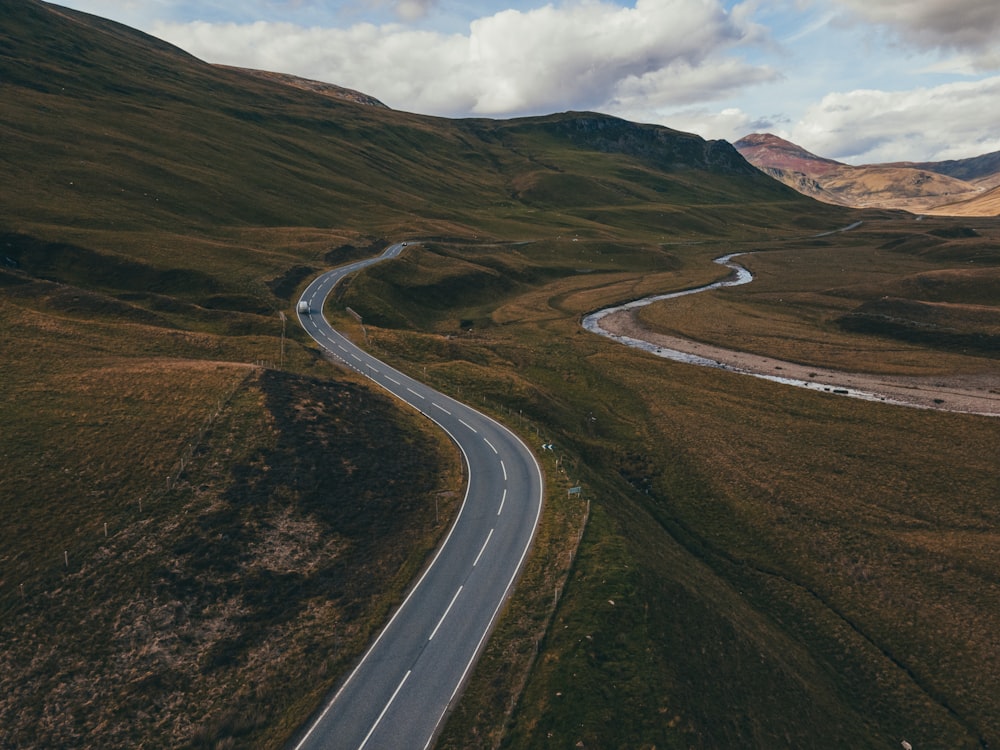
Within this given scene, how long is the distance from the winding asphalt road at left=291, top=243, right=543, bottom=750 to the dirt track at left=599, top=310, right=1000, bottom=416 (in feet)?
175

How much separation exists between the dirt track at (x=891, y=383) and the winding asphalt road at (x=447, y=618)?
53.4m

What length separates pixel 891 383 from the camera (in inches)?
3051

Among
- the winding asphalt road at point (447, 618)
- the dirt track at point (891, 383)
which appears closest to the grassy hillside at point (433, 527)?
the winding asphalt road at point (447, 618)

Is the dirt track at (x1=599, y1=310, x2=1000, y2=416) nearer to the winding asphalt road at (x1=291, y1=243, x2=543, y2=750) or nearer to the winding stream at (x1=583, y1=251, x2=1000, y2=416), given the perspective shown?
the winding stream at (x1=583, y1=251, x2=1000, y2=416)

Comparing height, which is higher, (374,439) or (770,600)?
(374,439)

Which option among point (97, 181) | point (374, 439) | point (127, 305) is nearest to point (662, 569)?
point (374, 439)

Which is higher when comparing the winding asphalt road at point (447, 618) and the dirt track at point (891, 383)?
the dirt track at point (891, 383)

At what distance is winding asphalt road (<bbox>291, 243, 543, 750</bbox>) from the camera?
78.1ft

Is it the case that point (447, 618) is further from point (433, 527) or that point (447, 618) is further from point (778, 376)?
point (778, 376)

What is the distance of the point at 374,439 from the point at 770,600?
34.5m

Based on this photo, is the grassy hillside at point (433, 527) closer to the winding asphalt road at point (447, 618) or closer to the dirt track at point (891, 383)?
the winding asphalt road at point (447, 618)

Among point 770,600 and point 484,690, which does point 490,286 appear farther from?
point 484,690

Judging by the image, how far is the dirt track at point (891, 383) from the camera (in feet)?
229

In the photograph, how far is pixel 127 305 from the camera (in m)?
68.3
